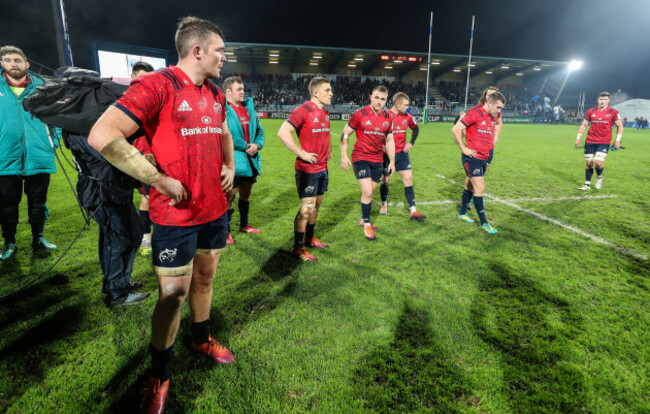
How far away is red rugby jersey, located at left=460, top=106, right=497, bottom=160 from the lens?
530 cm

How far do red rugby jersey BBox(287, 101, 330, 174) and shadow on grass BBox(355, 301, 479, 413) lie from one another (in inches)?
92.4

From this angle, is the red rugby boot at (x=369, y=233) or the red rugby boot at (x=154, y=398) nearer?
the red rugby boot at (x=154, y=398)

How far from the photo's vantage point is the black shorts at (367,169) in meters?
5.18

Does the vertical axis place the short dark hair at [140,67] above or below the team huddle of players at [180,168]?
above

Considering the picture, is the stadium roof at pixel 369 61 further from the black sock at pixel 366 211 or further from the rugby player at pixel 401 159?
the black sock at pixel 366 211

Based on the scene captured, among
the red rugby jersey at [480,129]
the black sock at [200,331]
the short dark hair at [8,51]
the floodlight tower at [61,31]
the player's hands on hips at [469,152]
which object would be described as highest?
the floodlight tower at [61,31]

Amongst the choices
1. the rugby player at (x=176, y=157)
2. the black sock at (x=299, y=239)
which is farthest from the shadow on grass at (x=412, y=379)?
the black sock at (x=299, y=239)

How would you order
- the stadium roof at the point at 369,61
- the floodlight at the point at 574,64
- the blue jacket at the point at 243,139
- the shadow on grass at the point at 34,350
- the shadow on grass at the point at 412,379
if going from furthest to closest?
the floodlight at the point at 574,64, the stadium roof at the point at 369,61, the blue jacket at the point at 243,139, the shadow on grass at the point at 34,350, the shadow on grass at the point at 412,379

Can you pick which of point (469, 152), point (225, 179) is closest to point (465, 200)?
point (469, 152)

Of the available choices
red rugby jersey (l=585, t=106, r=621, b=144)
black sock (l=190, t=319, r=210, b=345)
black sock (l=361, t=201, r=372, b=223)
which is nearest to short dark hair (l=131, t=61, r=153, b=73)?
black sock (l=190, t=319, r=210, b=345)

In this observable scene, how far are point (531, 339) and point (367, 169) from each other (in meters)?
3.21

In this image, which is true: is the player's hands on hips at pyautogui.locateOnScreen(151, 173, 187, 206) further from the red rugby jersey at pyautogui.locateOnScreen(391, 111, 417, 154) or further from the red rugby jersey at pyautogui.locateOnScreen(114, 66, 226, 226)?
the red rugby jersey at pyautogui.locateOnScreen(391, 111, 417, 154)

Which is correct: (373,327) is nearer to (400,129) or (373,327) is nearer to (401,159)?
(401,159)

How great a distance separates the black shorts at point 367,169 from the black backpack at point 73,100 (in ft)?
11.5
